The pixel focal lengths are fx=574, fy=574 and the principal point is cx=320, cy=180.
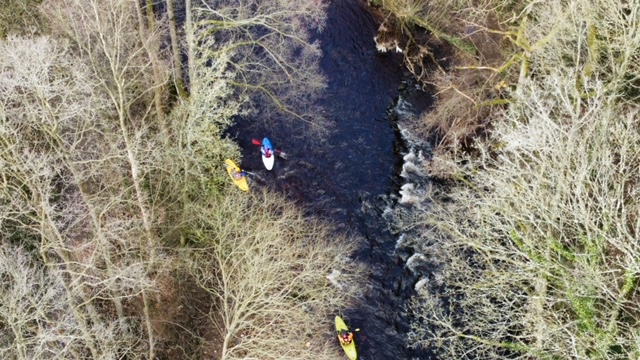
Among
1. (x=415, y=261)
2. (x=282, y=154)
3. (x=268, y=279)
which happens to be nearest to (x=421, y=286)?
(x=415, y=261)

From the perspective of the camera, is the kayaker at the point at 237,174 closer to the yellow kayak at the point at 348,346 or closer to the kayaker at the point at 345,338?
the yellow kayak at the point at 348,346

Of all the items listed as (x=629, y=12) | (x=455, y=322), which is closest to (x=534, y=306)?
(x=455, y=322)

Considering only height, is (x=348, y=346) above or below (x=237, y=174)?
below

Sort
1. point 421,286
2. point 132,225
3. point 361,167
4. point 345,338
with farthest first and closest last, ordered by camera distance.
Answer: point 361,167 → point 421,286 → point 345,338 → point 132,225

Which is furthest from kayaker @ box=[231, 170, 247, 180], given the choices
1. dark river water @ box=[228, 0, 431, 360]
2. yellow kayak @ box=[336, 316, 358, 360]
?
yellow kayak @ box=[336, 316, 358, 360]

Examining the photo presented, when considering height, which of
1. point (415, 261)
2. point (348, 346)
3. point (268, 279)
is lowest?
point (348, 346)

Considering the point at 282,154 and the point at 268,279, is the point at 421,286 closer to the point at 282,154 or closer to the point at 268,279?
the point at 268,279

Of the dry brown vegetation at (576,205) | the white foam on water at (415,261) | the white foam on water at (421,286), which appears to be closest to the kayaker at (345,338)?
the white foam on water at (421,286)

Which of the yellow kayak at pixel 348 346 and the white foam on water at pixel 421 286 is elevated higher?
the white foam on water at pixel 421 286

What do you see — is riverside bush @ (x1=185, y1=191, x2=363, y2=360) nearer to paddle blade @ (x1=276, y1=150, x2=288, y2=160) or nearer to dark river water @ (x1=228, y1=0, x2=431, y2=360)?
dark river water @ (x1=228, y1=0, x2=431, y2=360)
